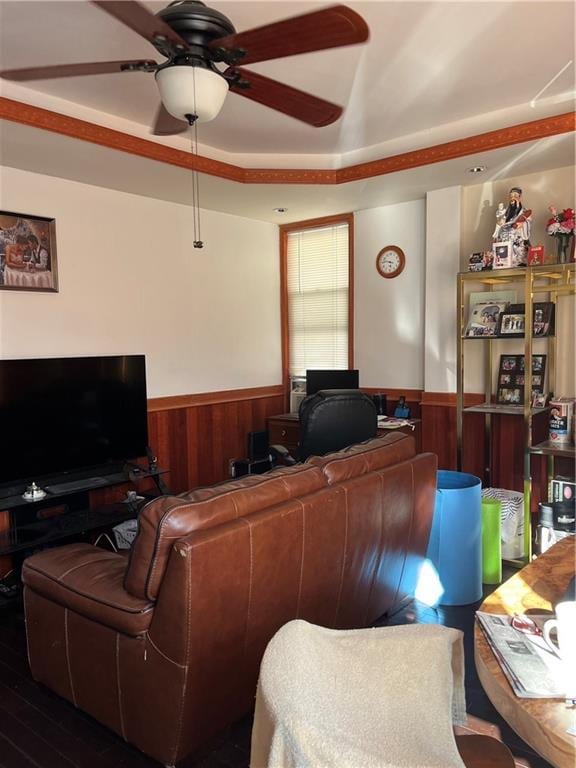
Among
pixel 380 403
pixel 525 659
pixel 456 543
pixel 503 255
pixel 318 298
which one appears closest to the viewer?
pixel 525 659

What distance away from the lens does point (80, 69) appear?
6.55ft

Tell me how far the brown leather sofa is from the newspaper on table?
802mm

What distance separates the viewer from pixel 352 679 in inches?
38.7

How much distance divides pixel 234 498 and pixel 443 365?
2920mm

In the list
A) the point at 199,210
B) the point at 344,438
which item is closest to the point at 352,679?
the point at 344,438

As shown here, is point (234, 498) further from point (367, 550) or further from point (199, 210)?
point (199, 210)

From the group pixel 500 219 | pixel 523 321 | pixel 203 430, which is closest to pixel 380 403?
pixel 523 321

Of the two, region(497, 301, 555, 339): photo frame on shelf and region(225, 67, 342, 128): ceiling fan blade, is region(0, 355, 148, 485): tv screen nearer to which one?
region(225, 67, 342, 128): ceiling fan blade

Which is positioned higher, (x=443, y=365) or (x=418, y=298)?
(x=418, y=298)

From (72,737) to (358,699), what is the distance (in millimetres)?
1629

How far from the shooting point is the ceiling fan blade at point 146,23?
1.55m

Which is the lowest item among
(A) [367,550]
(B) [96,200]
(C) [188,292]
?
(A) [367,550]

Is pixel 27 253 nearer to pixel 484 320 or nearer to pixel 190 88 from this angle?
pixel 190 88

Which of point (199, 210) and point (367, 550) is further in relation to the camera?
point (199, 210)
